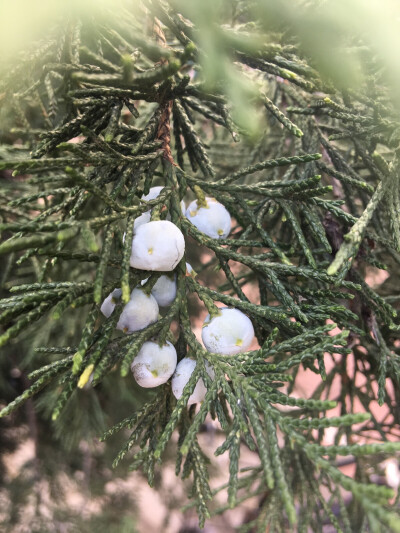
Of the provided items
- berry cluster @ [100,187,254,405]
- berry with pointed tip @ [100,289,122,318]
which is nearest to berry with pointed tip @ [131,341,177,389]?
berry cluster @ [100,187,254,405]

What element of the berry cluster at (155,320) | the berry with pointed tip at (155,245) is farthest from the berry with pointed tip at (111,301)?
the berry with pointed tip at (155,245)

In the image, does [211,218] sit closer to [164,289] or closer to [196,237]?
[196,237]

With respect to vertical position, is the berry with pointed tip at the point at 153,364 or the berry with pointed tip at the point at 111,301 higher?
the berry with pointed tip at the point at 111,301

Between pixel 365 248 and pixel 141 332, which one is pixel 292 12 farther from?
pixel 365 248

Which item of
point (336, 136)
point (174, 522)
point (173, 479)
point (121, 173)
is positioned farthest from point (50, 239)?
point (174, 522)

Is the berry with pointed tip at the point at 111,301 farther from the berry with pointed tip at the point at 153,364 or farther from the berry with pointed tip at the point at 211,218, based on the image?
the berry with pointed tip at the point at 211,218

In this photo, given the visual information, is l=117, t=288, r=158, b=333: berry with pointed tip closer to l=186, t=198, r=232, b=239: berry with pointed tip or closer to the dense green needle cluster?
the dense green needle cluster
